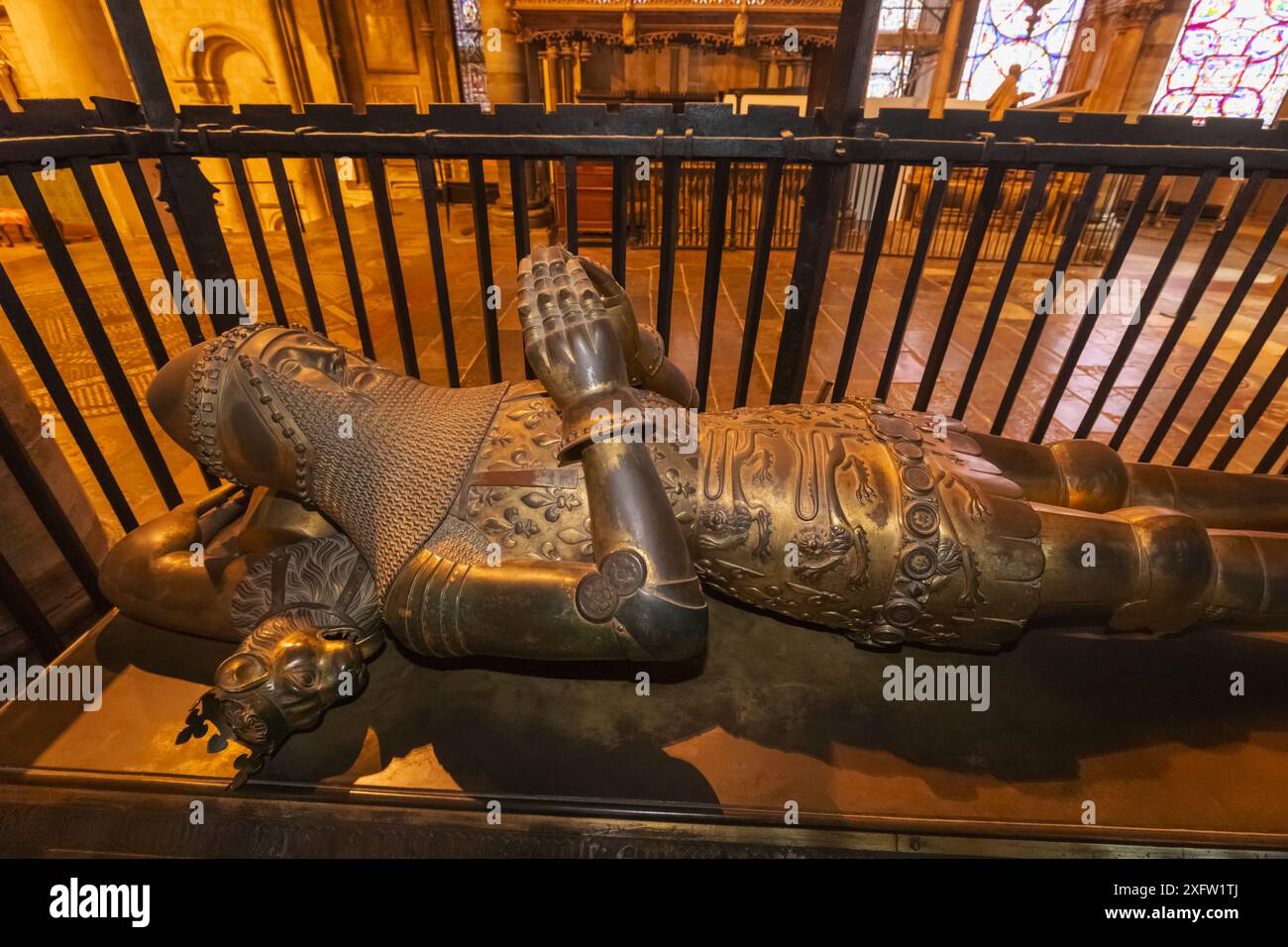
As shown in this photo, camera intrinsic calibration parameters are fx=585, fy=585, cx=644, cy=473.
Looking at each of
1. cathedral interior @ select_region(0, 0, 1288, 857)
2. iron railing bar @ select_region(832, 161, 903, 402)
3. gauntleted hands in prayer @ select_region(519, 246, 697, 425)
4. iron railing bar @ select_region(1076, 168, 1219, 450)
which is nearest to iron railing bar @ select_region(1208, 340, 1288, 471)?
cathedral interior @ select_region(0, 0, 1288, 857)

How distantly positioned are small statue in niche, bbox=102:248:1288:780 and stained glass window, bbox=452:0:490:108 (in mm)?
15507

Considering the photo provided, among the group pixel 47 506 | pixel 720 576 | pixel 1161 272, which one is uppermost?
pixel 1161 272

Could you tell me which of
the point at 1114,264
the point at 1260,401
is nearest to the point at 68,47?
the point at 1114,264

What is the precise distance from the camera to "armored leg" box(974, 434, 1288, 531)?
7.24 feet

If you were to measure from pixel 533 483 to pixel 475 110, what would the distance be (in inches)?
64.3

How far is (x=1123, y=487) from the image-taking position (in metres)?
2.21

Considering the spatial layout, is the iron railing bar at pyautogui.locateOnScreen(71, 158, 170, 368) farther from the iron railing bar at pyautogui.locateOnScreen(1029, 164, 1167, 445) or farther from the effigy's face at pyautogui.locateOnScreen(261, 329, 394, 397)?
the iron railing bar at pyautogui.locateOnScreen(1029, 164, 1167, 445)

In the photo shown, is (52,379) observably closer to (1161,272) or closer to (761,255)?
(761,255)

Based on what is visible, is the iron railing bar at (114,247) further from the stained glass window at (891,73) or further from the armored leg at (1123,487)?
the stained glass window at (891,73)

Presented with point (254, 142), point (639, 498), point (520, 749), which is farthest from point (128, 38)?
point (520, 749)

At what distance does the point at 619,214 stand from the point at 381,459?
1.52 metres

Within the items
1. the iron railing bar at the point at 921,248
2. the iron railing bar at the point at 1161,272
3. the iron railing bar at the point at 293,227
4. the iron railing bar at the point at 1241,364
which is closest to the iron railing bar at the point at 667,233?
the iron railing bar at the point at 921,248

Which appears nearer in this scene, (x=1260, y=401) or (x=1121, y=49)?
(x=1260, y=401)

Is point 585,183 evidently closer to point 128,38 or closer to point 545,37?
point 545,37
